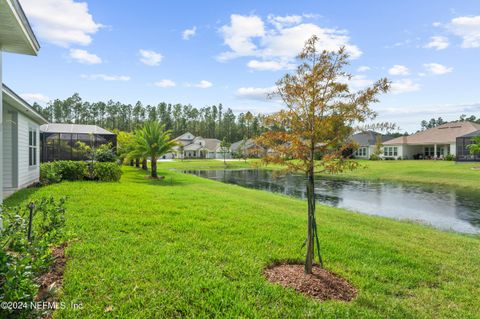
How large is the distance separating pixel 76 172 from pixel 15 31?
390 inches

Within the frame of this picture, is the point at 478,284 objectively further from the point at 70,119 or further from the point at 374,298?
the point at 70,119

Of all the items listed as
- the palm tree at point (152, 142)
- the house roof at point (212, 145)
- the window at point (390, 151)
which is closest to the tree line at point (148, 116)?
the house roof at point (212, 145)

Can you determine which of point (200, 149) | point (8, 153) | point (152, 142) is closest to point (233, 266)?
point (8, 153)

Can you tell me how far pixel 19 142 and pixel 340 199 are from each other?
49.9 feet

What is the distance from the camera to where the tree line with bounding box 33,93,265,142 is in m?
81.3

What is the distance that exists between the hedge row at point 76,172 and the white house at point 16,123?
0.62 meters

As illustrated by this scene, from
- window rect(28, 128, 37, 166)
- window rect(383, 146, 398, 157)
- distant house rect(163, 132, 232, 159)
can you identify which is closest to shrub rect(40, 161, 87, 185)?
window rect(28, 128, 37, 166)

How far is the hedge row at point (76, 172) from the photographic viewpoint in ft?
40.8

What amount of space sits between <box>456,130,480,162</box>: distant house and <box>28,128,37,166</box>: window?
1696 inches

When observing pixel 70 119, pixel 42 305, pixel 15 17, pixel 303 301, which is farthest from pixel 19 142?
pixel 70 119

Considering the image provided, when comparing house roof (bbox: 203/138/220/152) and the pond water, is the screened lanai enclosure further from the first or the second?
house roof (bbox: 203/138/220/152)

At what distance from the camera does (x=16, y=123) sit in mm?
10398

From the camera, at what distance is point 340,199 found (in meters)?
16.9

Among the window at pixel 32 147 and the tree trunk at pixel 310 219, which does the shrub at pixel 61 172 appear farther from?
the tree trunk at pixel 310 219
